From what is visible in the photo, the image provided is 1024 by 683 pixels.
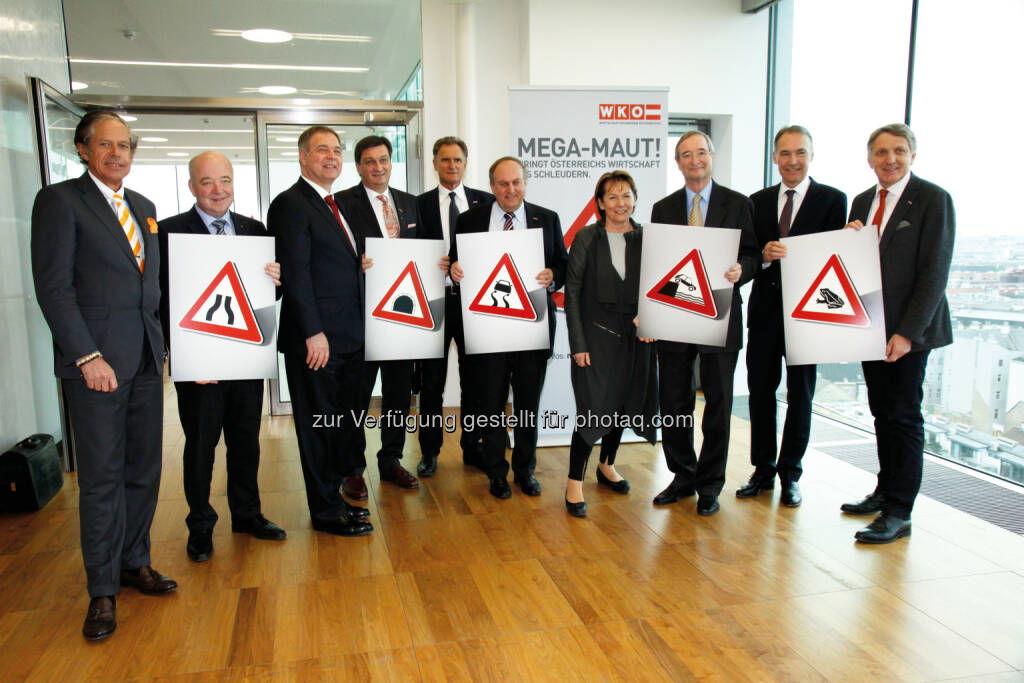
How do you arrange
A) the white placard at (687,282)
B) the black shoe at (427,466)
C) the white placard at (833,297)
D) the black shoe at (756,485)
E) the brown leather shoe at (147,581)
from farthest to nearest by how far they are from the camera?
the black shoe at (427,466) < the black shoe at (756,485) < the white placard at (687,282) < the white placard at (833,297) < the brown leather shoe at (147,581)

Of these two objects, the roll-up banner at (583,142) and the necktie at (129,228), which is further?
the roll-up banner at (583,142)

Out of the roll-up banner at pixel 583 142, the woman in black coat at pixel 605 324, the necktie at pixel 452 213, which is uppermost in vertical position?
the roll-up banner at pixel 583 142

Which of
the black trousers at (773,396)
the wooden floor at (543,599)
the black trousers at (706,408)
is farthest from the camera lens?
the black trousers at (773,396)

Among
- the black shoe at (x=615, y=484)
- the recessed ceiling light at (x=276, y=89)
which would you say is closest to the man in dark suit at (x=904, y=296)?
the black shoe at (x=615, y=484)

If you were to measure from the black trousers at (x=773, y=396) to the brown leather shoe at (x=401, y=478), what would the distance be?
5.93 ft

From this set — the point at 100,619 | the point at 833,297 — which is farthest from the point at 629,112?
the point at 100,619

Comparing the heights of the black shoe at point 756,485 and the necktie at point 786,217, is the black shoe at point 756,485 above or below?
below

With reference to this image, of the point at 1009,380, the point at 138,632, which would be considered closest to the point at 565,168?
the point at 1009,380

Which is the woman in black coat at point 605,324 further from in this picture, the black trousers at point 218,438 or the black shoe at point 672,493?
the black trousers at point 218,438

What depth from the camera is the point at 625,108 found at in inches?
172

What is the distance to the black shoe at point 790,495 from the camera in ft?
11.5

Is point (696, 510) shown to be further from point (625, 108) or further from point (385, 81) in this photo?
point (385, 81)

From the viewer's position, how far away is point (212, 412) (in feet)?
9.64

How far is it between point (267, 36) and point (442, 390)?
340 centimetres
